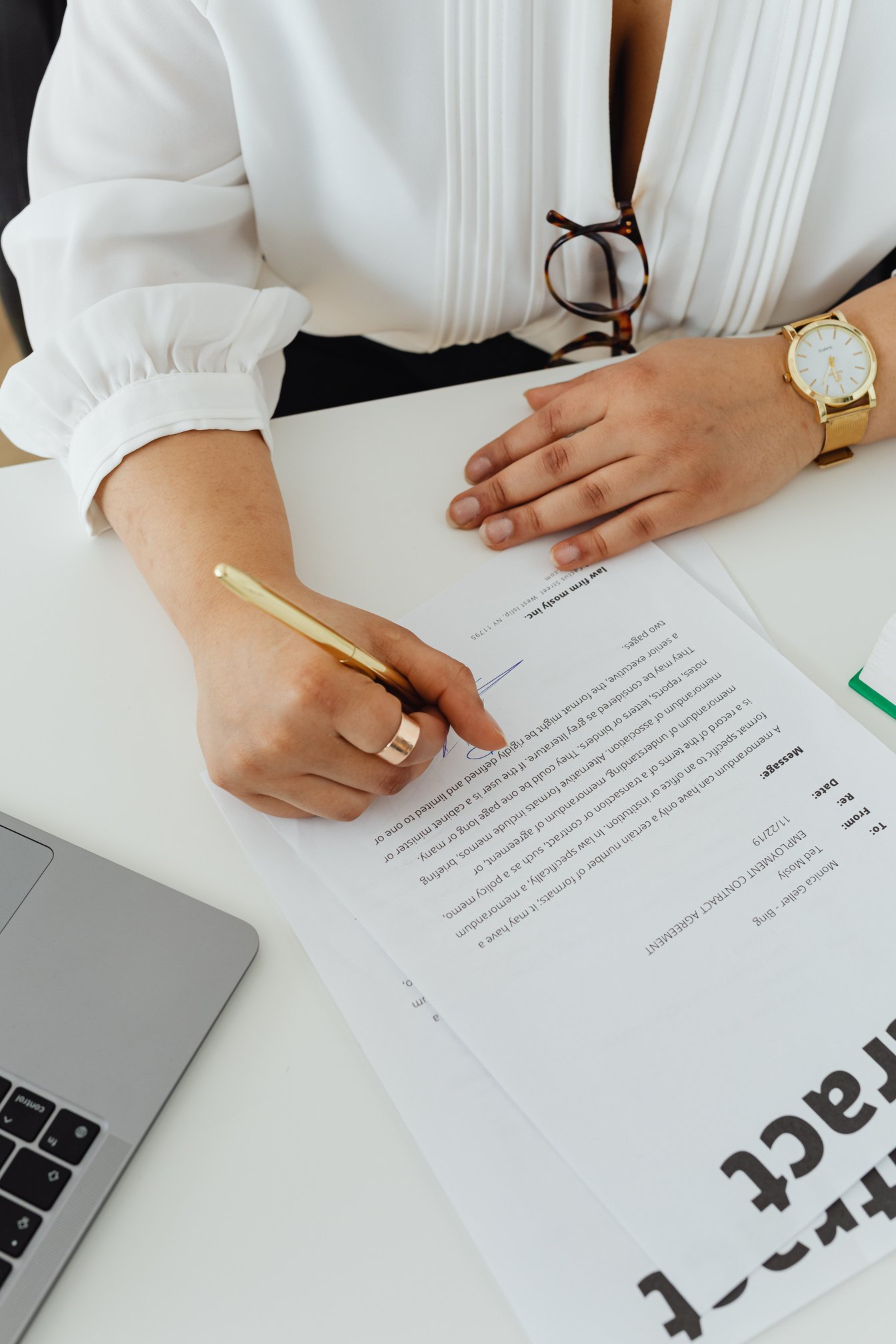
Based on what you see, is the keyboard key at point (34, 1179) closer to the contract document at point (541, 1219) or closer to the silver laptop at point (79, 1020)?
the silver laptop at point (79, 1020)

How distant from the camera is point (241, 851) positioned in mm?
544

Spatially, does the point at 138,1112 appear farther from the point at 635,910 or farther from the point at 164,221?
the point at 164,221

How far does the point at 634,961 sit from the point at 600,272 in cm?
62

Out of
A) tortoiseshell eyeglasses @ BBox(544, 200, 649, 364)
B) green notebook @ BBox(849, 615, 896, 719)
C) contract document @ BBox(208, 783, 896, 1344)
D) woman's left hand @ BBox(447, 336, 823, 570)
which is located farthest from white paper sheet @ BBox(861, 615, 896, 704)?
tortoiseshell eyeglasses @ BBox(544, 200, 649, 364)

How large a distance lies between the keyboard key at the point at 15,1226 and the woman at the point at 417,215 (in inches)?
10.4

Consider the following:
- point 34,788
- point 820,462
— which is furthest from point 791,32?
point 34,788

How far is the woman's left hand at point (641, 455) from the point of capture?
0.66 meters

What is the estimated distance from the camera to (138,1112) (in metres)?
0.45

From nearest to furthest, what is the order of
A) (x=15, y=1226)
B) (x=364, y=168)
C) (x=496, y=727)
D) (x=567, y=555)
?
(x=15, y=1226) < (x=496, y=727) < (x=567, y=555) < (x=364, y=168)

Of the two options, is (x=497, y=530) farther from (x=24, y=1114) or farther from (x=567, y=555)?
(x=24, y=1114)

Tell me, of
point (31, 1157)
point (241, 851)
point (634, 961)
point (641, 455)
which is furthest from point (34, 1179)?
point (641, 455)

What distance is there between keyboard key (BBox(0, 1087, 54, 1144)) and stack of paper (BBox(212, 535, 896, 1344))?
0.49 ft

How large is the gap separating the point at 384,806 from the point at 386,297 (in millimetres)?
515
